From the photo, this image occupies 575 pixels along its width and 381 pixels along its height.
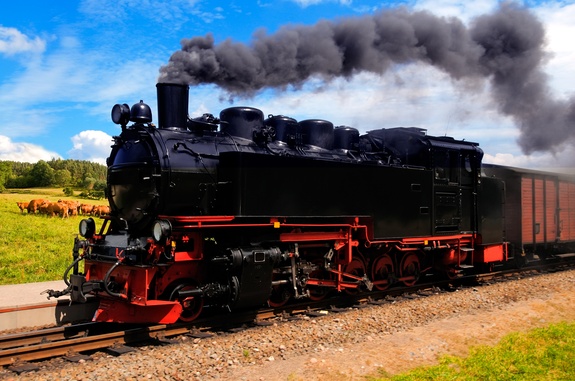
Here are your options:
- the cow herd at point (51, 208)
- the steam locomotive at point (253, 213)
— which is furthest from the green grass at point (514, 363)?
the cow herd at point (51, 208)

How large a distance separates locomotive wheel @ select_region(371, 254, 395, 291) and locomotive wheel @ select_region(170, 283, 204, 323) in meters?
3.79

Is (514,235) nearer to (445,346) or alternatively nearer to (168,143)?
(445,346)

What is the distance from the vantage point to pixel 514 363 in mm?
5559

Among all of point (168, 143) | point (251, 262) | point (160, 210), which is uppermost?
point (168, 143)

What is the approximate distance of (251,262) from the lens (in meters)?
6.92

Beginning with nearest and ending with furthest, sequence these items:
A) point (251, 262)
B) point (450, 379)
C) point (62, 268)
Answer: point (450, 379), point (251, 262), point (62, 268)

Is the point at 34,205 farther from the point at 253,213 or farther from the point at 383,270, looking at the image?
the point at 253,213

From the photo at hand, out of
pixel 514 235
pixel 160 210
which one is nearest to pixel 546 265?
pixel 514 235

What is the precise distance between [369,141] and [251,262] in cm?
472

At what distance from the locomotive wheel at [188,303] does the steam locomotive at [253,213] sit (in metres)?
0.02

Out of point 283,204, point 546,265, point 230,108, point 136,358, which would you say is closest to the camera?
point 136,358

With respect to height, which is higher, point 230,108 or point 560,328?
point 230,108

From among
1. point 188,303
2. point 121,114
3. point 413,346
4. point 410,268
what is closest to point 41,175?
point 121,114

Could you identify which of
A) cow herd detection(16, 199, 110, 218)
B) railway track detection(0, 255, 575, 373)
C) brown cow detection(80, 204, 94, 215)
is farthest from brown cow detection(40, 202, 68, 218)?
railway track detection(0, 255, 575, 373)
